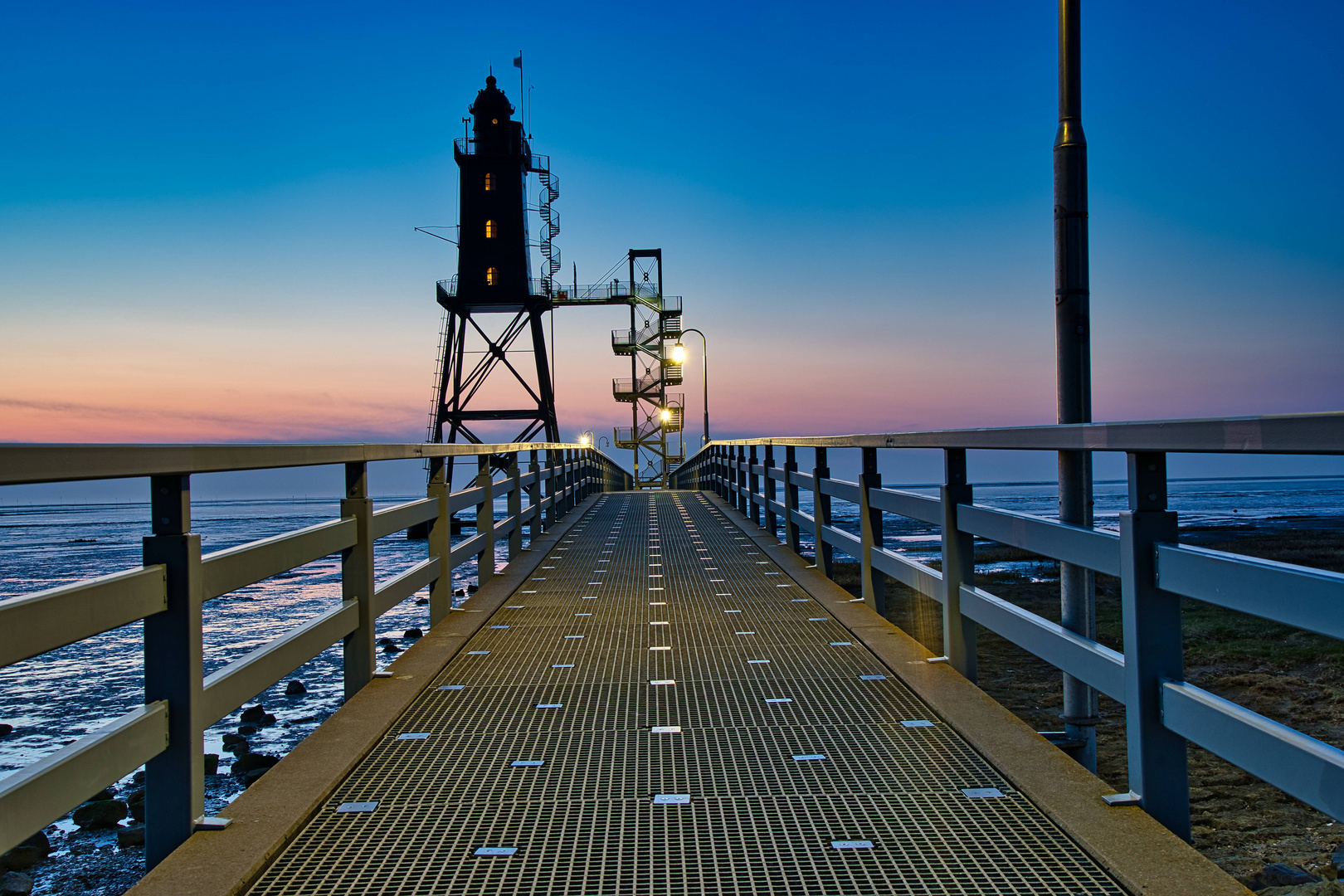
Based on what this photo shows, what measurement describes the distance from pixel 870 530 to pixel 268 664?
12.1 ft

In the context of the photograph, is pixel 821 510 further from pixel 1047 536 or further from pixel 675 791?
→ pixel 675 791

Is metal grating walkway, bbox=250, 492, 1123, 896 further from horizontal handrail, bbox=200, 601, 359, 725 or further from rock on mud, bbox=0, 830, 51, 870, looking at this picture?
rock on mud, bbox=0, 830, 51, 870

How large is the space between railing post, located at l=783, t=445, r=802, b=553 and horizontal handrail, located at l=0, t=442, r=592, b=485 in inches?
200

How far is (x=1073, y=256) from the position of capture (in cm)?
558

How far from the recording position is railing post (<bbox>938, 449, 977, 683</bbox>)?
14.4 ft

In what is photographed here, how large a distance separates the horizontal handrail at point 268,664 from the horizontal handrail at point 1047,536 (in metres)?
2.68

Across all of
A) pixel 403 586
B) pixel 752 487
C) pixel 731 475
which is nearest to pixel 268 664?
pixel 403 586

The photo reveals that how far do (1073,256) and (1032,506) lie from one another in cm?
3347

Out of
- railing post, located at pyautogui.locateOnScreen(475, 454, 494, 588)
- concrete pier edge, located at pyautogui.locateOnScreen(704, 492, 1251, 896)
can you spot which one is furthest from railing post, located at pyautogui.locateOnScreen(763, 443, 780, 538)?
concrete pier edge, located at pyautogui.locateOnScreen(704, 492, 1251, 896)

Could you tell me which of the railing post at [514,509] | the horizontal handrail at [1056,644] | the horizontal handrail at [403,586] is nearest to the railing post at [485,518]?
the railing post at [514,509]

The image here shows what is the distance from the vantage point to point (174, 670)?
2.63 m

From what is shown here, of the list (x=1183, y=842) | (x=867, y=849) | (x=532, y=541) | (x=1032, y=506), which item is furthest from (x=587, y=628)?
(x=1032, y=506)

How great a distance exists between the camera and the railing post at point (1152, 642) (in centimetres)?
264

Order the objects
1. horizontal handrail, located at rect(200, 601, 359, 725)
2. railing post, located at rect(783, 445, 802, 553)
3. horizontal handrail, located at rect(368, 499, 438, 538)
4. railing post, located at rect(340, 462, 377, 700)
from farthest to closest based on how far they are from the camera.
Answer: railing post, located at rect(783, 445, 802, 553)
horizontal handrail, located at rect(368, 499, 438, 538)
railing post, located at rect(340, 462, 377, 700)
horizontal handrail, located at rect(200, 601, 359, 725)
